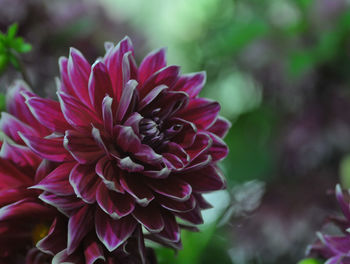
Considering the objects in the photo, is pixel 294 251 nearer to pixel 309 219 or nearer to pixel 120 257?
pixel 309 219

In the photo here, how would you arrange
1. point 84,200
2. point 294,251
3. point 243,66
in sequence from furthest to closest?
point 243,66, point 294,251, point 84,200

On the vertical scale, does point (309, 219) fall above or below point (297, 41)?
below

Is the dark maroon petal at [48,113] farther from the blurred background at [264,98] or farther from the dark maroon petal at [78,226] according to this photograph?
the blurred background at [264,98]

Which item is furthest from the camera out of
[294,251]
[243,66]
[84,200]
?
[243,66]

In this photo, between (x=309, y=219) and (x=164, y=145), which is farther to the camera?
(x=309, y=219)

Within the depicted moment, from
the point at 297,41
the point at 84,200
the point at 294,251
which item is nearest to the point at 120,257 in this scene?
the point at 84,200

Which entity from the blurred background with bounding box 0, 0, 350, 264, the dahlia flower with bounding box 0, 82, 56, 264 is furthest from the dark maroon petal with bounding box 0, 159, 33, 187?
the blurred background with bounding box 0, 0, 350, 264
